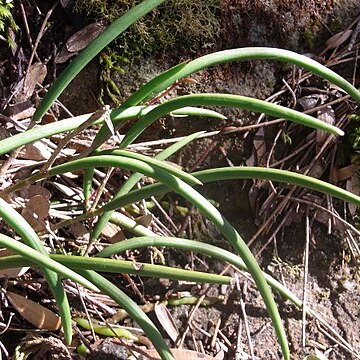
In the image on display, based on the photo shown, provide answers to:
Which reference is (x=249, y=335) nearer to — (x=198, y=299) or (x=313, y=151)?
(x=198, y=299)

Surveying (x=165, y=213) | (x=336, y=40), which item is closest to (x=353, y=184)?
(x=336, y=40)

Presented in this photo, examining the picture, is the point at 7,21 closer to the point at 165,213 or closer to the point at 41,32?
the point at 41,32

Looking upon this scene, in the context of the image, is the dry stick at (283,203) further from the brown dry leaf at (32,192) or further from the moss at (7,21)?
the moss at (7,21)

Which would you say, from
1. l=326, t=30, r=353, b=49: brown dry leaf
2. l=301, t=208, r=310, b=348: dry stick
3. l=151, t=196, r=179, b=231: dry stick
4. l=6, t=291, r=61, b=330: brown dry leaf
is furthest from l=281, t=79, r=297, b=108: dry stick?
l=6, t=291, r=61, b=330: brown dry leaf

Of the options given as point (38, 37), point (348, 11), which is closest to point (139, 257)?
point (38, 37)

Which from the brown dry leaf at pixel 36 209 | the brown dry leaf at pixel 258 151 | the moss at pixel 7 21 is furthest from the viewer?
the brown dry leaf at pixel 258 151

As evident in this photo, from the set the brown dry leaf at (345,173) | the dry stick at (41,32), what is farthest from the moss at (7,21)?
the brown dry leaf at (345,173)
